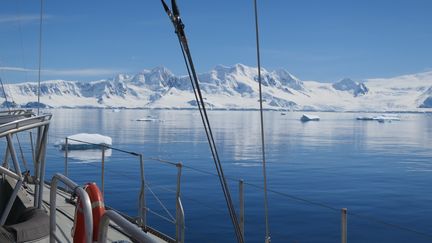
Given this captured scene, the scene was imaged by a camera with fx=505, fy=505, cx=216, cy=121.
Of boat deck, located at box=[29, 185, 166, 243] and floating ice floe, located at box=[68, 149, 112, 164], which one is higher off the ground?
floating ice floe, located at box=[68, 149, 112, 164]

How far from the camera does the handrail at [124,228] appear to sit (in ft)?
6.44

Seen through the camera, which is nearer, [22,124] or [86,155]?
[22,124]

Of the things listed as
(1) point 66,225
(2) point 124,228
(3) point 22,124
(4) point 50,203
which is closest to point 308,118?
(1) point 66,225

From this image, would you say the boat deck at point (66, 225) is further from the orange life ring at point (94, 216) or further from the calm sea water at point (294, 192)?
the calm sea water at point (294, 192)

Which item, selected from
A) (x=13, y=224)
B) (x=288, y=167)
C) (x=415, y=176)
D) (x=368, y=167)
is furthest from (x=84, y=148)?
(x=13, y=224)

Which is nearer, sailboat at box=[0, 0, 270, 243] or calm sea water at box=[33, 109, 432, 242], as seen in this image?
sailboat at box=[0, 0, 270, 243]

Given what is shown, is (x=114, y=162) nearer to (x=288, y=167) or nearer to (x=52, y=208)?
(x=288, y=167)

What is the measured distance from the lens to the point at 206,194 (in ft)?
54.6

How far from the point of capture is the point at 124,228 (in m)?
2.11

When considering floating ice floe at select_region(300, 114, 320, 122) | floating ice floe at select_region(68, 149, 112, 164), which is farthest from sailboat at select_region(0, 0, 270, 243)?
floating ice floe at select_region(300, 114, 320, 122)

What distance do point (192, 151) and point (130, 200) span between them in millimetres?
17806

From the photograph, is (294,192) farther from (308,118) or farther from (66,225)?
(308,118)

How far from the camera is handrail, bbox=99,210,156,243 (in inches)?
77.3

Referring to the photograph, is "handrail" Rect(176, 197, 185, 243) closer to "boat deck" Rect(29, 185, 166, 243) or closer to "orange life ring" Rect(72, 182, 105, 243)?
"boat deck" Rect(29, 185, 166, 243)
